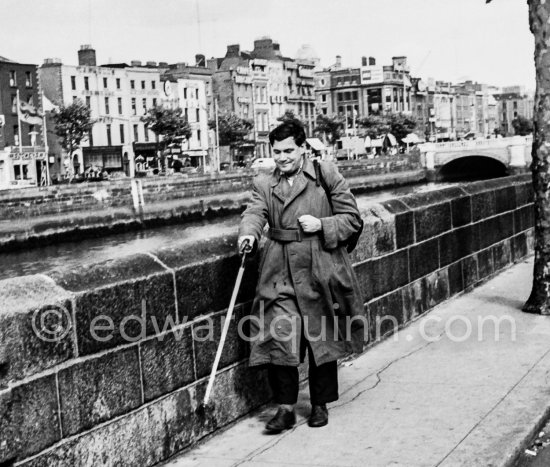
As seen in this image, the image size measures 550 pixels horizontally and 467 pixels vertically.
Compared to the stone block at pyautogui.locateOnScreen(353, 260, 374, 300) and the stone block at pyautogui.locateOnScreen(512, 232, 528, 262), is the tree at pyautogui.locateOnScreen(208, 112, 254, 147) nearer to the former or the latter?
the stone block at pyautogui.locateOnScreen(512, 232, 528, 262)

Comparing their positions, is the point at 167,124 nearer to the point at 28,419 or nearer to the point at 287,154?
the point at 287,154

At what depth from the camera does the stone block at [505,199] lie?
10.9 metres

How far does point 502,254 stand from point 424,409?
19.0ft

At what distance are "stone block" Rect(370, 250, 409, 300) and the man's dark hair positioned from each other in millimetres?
2214

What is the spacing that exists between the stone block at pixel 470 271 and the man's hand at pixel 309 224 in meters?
4.73

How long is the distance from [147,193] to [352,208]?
4977cm

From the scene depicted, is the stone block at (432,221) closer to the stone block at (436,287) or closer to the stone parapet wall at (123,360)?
the stone block at (436,287)

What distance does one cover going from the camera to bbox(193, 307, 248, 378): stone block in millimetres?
5164

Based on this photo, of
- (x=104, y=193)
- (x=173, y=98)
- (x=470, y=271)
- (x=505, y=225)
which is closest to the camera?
(x=470, y=271)

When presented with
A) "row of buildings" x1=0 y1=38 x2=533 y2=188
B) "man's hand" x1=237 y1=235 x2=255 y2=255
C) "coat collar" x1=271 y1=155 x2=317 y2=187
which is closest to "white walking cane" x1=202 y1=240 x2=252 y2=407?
"man's hand" x1=237 y1=235 x2=255 y2=255

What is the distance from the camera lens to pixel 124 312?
4.57 m

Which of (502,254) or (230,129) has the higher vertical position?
(230,129)

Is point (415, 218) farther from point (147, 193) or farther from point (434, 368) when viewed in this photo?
point (147, 193)

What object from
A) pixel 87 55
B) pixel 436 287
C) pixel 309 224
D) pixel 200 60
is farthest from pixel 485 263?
pixel 200 60
